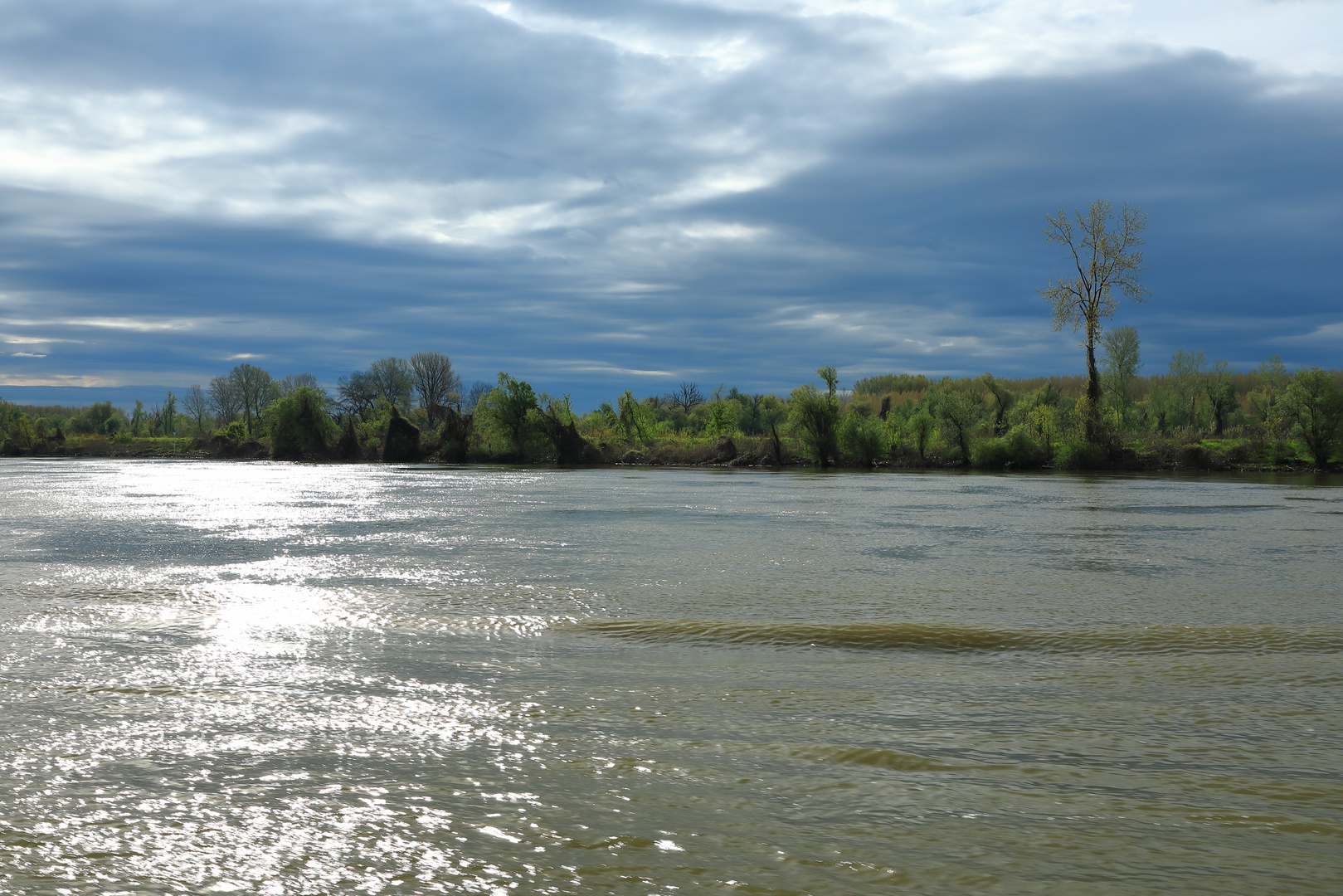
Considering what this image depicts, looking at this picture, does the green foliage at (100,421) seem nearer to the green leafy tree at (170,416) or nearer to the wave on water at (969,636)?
the green leafy tree at (170,416)

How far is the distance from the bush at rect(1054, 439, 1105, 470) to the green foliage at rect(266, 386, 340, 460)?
73607 mm

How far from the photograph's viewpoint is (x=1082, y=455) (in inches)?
2424

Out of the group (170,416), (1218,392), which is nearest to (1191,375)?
(1218,392)

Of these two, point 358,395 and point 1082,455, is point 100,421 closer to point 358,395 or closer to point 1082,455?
point 358,395

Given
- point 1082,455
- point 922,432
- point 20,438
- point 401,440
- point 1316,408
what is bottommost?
point 1082,455

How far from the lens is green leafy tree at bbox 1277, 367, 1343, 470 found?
191 feet

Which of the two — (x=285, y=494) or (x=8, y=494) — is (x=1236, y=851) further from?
(x=8, y=494)

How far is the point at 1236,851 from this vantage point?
422cm

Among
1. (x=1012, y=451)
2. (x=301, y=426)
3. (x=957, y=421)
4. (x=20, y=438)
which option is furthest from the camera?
(x=20, y=438)

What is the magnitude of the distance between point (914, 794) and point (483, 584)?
8.29 meters

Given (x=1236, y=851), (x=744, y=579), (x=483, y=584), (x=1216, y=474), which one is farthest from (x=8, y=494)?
(x=1216, y=474)

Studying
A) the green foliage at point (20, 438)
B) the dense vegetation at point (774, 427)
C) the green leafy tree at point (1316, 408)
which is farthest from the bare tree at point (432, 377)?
the green leafy tree at point (1316, 408)

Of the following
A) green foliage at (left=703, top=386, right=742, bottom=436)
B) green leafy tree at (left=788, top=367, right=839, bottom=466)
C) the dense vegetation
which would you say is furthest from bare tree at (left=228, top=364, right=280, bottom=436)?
green leafy tree at (left=788, top=367, right=839, bottom=466)

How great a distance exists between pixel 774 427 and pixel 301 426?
173 ft
